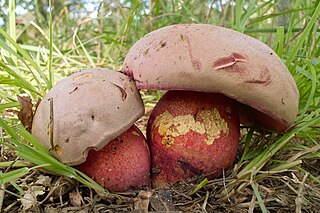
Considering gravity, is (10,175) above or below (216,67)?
below

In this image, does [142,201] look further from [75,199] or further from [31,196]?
[31,196]

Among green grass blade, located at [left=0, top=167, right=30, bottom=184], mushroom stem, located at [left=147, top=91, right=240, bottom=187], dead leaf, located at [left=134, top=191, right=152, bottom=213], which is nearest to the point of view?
green grass blade, located at [left=0, top=167, right=30, bottom=184]

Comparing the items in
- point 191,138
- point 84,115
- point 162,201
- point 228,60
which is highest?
point 228,60

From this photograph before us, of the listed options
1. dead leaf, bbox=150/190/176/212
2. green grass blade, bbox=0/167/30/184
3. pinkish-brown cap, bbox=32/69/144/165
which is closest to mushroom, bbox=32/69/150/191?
pinkish-brown cap, bbox=32/69/144/165

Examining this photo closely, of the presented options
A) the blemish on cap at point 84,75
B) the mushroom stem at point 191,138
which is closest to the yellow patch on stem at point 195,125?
the mushroom stem at point 191,138

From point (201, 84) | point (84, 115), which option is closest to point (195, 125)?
point (201, 84)

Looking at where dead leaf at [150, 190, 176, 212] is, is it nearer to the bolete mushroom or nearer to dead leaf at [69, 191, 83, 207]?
the bolete mushroom

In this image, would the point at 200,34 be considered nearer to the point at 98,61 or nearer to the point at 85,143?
the point at 85,143

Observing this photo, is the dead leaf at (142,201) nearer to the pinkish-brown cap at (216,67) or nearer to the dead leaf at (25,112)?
the pinkish-brown cap at (216,67)
